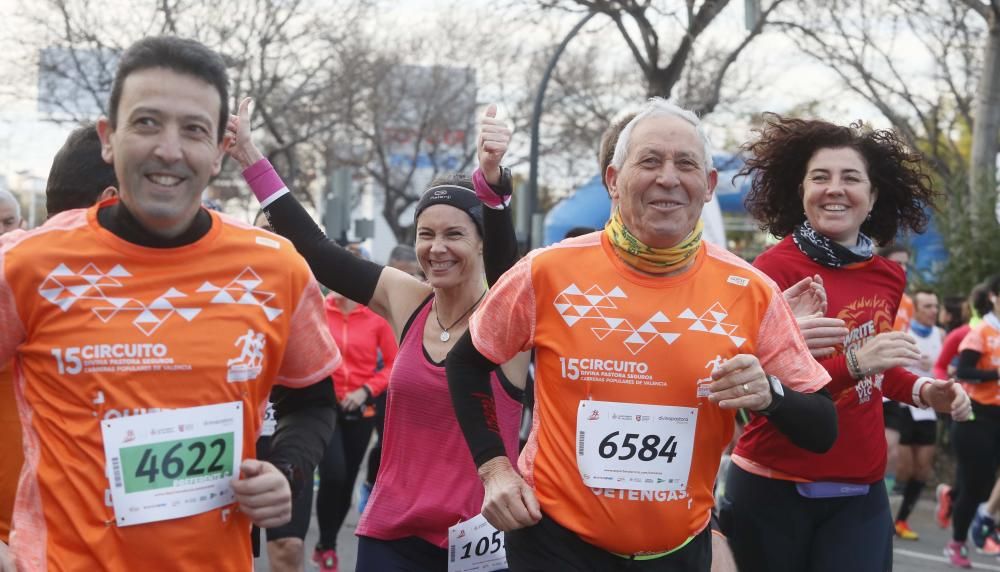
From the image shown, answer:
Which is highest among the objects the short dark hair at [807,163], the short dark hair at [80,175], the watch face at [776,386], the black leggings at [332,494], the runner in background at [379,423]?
the short dark hair at [807,163]

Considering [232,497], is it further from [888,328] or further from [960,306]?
[960,306]

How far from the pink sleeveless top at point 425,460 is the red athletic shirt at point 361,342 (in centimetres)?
478

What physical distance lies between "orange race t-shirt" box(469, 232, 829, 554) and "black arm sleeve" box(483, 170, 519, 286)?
691mm

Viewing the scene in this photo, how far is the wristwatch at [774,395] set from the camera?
3088 millimetres

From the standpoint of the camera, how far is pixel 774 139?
4.82 m

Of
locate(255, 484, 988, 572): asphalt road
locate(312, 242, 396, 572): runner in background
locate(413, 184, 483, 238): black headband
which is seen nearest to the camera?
locate(413, 184, 483, 238): black headband

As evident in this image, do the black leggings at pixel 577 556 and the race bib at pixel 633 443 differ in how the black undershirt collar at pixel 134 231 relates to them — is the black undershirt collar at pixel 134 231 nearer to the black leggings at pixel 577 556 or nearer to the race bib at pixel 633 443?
the race bib at pixel 633 443

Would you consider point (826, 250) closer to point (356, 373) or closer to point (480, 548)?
point (480, 548)

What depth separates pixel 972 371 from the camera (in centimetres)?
927

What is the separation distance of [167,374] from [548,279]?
1166 mm

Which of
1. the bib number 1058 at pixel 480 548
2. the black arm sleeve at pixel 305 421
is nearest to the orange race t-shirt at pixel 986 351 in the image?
the bib number 1058 at pixel 480 548

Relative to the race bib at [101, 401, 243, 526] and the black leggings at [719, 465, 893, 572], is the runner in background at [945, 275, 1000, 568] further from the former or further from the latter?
the race bib at [101, 401, 243, 526]

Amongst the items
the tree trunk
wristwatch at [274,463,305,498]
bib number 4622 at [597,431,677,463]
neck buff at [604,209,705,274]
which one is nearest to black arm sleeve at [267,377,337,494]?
wristwatch at [274,463,305,498]

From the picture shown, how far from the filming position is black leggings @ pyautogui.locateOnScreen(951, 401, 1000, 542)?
351 inches
